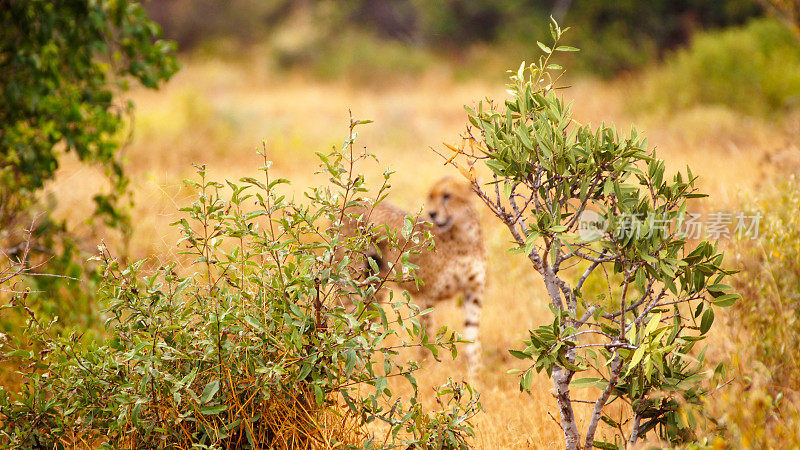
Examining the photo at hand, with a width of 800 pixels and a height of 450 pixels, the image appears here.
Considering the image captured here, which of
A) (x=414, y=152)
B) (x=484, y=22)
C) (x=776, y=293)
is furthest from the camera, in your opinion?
(x=484, y=22)

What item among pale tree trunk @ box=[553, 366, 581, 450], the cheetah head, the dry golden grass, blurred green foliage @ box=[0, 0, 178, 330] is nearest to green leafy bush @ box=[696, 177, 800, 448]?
the dry golden grass

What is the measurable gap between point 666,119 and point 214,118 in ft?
28.7

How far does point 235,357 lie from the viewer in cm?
306

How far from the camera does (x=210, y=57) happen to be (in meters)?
26.8

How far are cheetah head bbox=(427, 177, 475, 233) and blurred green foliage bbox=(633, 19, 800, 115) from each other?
28.9 feet

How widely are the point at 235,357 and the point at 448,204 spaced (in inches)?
95.9

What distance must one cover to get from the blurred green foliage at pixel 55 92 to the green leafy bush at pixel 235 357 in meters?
2.15

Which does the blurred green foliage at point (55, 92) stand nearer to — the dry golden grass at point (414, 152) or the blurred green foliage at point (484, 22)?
the dry golden grass at point (414, 152)

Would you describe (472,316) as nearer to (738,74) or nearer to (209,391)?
(209,391)

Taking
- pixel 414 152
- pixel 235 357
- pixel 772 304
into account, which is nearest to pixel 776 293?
pixel 772 304

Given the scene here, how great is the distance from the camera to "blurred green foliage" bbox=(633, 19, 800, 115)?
39.4 feet

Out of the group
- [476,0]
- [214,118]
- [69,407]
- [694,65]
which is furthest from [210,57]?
[69,407]

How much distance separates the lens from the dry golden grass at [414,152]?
14.6 ft

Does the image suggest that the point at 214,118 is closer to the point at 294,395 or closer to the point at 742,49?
the point at 742,49
